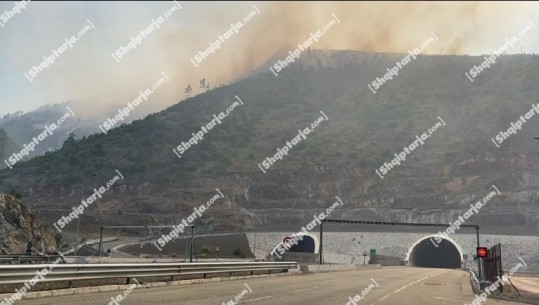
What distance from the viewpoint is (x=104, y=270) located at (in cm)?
1548

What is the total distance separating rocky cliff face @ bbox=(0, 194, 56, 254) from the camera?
55.8m

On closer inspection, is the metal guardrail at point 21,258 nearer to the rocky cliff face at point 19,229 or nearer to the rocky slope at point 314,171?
the rocky cliff face at point 19,229

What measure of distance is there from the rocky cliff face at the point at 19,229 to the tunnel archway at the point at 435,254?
62123mm

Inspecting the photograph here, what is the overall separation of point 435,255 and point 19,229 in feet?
260

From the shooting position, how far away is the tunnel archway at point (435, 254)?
283 ft

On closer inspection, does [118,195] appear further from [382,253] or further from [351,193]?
[382,253]

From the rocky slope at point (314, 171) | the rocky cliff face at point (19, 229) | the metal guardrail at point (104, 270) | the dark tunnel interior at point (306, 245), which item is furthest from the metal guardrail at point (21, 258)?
the rocky slope at point (314, 171)

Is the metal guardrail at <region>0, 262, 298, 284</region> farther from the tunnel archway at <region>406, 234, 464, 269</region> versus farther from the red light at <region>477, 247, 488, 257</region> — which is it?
the tunnel archway at <region>406, 234, 464, 269</region>

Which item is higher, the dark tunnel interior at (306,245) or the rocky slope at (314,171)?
the rocky slope at (314,171)

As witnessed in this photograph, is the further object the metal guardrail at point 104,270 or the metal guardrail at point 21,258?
the metal guardrail at point 21,258

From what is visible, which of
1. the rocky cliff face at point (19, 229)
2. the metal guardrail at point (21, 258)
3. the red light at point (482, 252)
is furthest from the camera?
the rocky cliff face at point (19, 229)

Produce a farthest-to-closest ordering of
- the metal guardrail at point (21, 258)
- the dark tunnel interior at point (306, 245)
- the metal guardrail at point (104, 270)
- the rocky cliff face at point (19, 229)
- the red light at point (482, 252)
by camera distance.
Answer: the dark tunnel interior at point (306, 245) < the rocky cliff face at point (19, 229) < the metal guardrail at point (21, 258) < the red light at point (482, 252) < the metal guardrail at point (104, 270)

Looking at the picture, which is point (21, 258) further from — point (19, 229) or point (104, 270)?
point (19, 229)

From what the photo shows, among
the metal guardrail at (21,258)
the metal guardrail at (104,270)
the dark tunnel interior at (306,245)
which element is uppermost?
the metal guardrail at (104,270)
